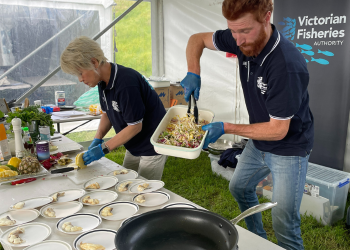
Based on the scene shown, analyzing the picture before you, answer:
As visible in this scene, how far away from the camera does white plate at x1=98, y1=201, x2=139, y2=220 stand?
1.35 m

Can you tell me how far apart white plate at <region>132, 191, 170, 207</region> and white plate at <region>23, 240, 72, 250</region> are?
16.1 inches

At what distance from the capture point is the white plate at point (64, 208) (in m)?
1.40

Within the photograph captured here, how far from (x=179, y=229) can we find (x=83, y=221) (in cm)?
53

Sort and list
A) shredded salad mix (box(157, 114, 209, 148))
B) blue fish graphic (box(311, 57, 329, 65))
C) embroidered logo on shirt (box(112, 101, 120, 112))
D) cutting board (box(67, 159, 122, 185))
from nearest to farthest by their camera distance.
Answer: shredded salad mix (box(157, 114, 209, 148)) → cutting board (box(67, 159, 122, 185)) → embroidered logo on shirt (box(112, 101, 120, 112)) → blue fish graphic (box(311, 57, 329, 65))

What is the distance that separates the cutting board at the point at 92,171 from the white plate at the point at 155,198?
0.47 m

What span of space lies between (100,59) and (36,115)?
795 mm

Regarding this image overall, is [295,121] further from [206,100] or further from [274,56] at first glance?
→ [206,100]

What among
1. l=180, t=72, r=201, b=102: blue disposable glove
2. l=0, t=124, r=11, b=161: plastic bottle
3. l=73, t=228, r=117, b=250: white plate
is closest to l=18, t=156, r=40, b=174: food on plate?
l=0, t=124, r=11, b=161: plastic bottle

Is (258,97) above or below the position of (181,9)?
below

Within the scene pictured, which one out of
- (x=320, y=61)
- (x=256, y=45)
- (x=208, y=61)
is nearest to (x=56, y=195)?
(x=256, y=45)

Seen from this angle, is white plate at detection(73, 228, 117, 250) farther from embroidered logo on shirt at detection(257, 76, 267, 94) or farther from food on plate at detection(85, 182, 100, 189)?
embroidered logo on shirt at detection(257, 76, 267, 94)

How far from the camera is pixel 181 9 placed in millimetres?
5246

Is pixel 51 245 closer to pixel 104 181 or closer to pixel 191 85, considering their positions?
pixel 104 181

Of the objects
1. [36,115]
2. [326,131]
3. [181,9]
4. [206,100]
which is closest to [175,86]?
[206,100]
